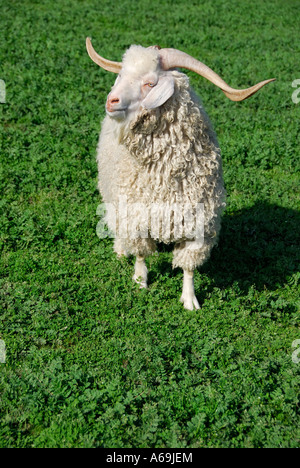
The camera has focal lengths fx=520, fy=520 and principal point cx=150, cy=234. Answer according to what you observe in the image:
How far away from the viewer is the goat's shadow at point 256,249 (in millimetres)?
5434

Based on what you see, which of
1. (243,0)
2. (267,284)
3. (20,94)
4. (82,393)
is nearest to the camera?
(82,393)

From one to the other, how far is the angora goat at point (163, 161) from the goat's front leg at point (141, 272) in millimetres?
28

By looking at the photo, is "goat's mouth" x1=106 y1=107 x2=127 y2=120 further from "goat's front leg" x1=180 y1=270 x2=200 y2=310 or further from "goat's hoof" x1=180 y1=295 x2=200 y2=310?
"goat's hoof" x1=180 y1=295 x2=200 y2=310

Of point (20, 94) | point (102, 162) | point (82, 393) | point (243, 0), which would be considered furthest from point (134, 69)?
point (243, 0)

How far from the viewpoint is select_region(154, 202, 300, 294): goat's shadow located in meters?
5.43

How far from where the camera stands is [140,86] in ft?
12.8

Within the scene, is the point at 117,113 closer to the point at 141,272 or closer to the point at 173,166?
the point at 173,166

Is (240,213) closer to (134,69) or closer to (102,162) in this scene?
(102,162)

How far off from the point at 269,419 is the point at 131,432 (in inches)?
39.4

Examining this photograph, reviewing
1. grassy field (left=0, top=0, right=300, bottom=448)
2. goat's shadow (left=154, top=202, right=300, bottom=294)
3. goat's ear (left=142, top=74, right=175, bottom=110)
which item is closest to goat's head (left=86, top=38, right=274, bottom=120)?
goat's ear (left=142, top=74, right=175, bottom=110)

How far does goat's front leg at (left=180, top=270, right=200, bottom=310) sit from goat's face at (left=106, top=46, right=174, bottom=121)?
1.73 meters

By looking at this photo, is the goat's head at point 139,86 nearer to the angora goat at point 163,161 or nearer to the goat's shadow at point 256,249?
the angora goat at point 163,161

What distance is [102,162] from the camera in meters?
5.40

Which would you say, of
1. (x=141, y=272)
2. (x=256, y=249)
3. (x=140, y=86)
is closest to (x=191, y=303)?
(x=141, y=272)
